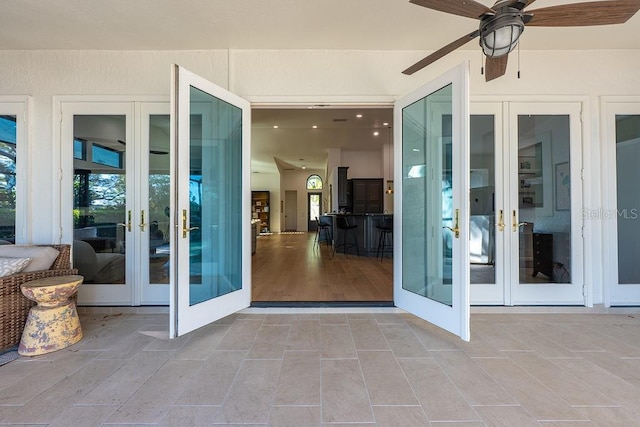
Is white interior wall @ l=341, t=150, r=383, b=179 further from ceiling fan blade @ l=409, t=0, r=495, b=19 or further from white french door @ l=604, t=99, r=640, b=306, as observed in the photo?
ceiling fan blade @ l=409, t=0, r=495, b=19

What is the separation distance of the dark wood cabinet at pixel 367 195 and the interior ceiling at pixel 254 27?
639cm

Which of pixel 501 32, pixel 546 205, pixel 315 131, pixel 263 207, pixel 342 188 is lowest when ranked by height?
pixel 546 205

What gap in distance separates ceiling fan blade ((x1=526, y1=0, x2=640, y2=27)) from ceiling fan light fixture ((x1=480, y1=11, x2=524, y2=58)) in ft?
0.36

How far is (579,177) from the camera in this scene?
310 cm

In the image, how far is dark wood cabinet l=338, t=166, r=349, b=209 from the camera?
9.29 m

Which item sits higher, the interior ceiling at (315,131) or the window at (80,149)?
the interior ceiling at (315,131)

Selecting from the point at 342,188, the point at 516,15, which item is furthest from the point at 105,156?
the point at 342,188

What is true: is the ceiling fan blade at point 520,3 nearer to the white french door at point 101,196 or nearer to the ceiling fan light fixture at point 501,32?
the ceiling fan light fixture at point 501,32

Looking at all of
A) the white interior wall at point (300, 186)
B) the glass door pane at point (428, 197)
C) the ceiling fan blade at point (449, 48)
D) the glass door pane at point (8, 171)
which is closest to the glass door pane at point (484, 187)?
the glass door pane at point (428, 197)

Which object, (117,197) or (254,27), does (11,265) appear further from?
(254,27)

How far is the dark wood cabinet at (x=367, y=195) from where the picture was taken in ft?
30.7

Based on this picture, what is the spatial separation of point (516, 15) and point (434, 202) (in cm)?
153

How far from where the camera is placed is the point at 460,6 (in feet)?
5.47

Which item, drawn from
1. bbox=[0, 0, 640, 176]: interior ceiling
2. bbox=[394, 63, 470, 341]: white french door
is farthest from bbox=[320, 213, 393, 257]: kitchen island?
bbox=[0, 0, 640, 176]: interior ceiling
